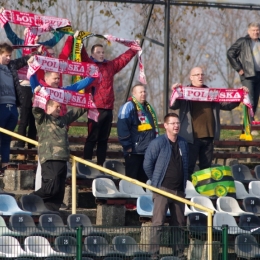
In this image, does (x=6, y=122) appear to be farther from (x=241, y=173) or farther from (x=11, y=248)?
(x=241, y=173)

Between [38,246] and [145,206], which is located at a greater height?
[145,206]

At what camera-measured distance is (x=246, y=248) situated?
11688mm

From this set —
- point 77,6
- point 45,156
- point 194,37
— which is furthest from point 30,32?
point 194,37

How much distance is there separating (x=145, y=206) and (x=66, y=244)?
92.7 inches

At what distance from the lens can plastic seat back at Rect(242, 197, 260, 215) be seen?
45.0 ft

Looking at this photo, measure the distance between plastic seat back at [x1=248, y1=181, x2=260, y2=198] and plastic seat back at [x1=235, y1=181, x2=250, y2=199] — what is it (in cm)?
Answer: 16

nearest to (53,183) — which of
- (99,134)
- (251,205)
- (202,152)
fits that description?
(99,134)

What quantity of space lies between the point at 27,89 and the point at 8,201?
2729mm

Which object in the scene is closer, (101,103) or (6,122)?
(6,122)

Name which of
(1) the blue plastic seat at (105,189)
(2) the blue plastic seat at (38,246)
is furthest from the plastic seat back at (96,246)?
(1) the blue plastic seat at (105,189)

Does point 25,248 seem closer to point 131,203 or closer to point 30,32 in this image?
point 131,203

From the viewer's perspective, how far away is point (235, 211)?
44.6 ft

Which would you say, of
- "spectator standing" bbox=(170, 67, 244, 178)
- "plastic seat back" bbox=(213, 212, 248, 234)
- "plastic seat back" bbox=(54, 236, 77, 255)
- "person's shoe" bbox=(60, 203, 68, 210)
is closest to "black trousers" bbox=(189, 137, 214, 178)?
"spectator standing" bbox=(170, 67, 244, 178)

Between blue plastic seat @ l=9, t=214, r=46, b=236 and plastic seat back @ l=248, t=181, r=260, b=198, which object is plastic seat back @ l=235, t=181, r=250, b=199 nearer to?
plastic seat back @ l=248, t=181, r=260, b=198
